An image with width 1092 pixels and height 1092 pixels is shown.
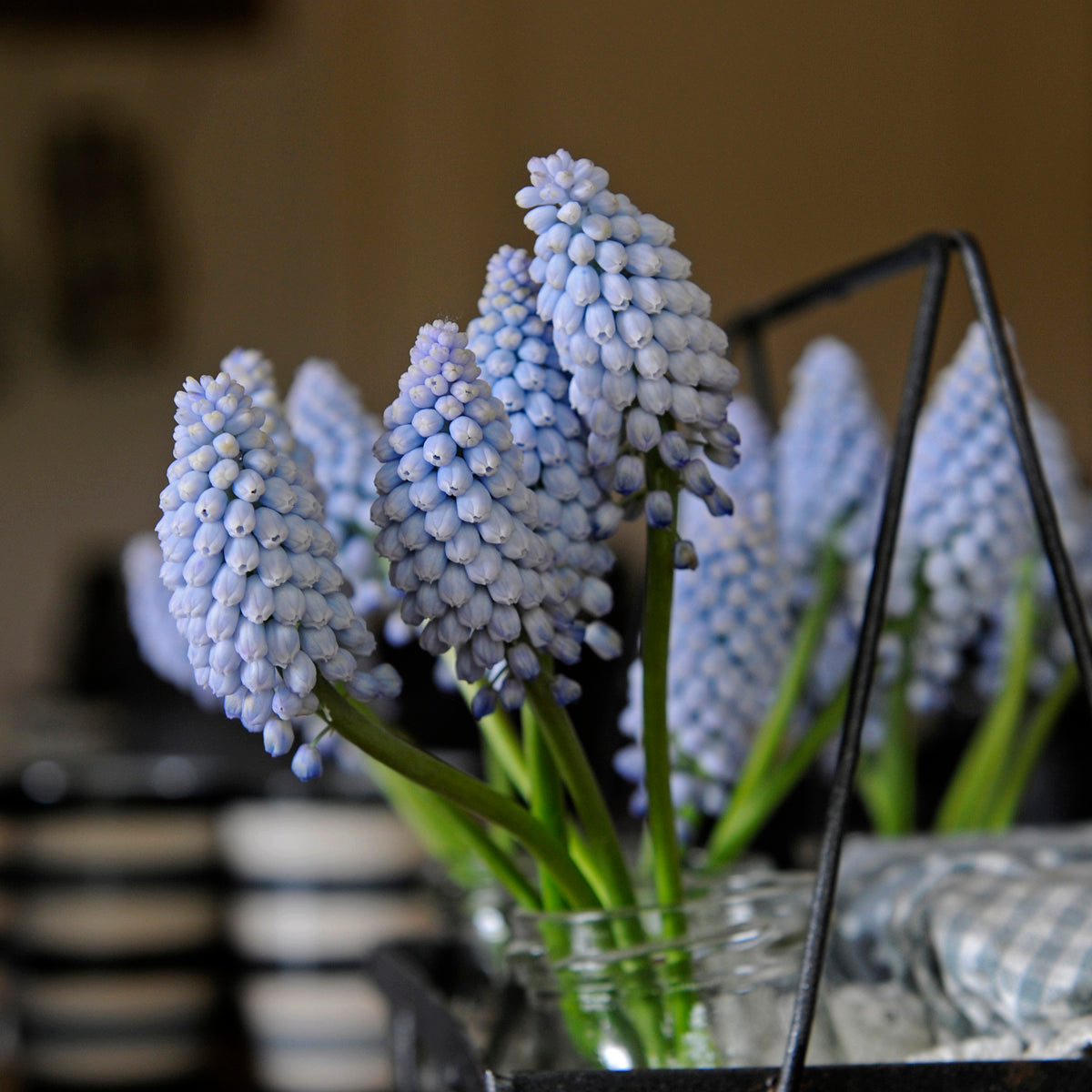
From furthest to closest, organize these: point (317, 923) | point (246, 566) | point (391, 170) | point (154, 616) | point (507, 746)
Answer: point (391, 170) < point (317, 923) < point (154, 616) < point (507, 746) < point (246, 566)

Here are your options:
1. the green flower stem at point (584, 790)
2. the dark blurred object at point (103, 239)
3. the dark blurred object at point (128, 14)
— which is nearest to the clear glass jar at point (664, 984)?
the green flower stem at point (584, 790)

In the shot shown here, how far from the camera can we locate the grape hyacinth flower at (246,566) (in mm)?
209

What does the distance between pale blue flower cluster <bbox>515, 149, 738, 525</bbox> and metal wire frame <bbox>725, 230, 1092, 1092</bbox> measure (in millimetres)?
52

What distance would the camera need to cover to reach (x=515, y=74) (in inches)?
95.9

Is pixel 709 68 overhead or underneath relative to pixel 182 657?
overhead

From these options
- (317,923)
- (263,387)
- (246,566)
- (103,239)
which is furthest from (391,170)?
(246,566)

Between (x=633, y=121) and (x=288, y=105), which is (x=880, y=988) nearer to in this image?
(x=633, y=121)

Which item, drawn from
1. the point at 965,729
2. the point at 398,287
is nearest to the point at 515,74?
the point at 398,287

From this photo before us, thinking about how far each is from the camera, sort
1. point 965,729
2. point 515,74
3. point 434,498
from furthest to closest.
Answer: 1. point 515,74
2. point 965,729
3. point 434,498

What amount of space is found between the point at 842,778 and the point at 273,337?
2.40 m

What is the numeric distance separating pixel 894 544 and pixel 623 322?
0.26 feet

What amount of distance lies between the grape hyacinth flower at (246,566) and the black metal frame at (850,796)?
84 millimetres

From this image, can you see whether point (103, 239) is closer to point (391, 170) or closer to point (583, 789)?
point (391, 170)

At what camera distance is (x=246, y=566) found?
0.68 ft
